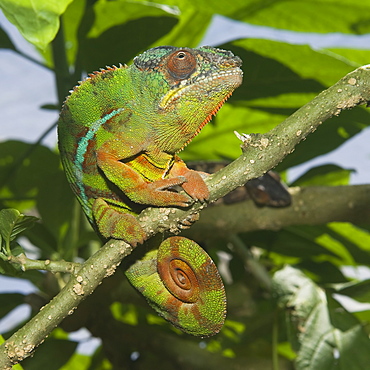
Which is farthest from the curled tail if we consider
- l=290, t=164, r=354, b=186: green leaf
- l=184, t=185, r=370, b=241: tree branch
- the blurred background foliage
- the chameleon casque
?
l=290, t=164, r=354, b=186: green leaf

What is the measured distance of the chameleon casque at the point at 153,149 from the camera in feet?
3.00

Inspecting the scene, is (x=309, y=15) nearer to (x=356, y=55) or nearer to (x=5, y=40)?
(x=356, y=55)

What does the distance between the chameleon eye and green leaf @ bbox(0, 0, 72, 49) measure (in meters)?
0.19

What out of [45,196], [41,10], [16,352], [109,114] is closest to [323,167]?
[45,196]

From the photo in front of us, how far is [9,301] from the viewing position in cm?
159

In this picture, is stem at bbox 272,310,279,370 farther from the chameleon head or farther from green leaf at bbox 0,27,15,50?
green leaf at bbox 0,27,15,50

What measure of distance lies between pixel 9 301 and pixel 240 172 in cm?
102

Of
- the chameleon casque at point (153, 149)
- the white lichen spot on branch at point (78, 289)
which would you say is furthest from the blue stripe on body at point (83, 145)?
the white lichen spot on branch at point (78, 289)

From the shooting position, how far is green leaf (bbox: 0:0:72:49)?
2.97 ft

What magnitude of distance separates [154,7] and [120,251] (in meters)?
0.75

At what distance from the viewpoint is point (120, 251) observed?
2.84 feet

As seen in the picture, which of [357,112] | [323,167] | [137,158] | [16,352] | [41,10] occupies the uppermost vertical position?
[41,10]

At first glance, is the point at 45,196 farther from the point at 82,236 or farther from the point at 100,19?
the point at 100,19

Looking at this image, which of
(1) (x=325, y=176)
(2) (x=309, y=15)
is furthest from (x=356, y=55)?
(1) (x=325, y=176)
